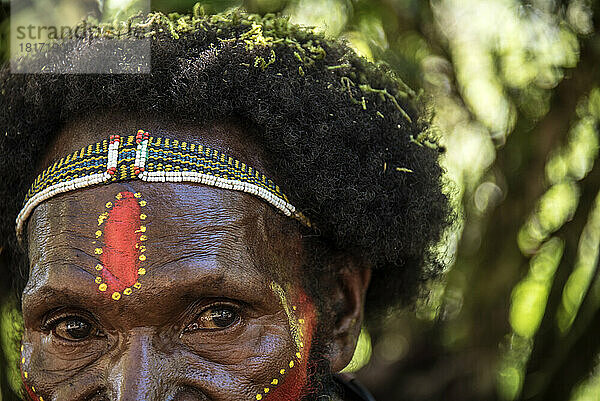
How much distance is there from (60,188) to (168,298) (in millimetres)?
485

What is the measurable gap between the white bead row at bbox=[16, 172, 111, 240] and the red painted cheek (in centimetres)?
71

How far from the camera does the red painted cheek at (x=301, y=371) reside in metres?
2.44

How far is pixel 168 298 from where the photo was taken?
230cm

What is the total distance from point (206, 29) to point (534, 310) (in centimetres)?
268

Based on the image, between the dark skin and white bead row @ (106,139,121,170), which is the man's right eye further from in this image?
white bead row @ (106,139,121,170)

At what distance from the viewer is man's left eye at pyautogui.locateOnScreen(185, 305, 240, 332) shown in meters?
2.37

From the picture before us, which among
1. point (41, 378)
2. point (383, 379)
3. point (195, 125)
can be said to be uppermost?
point (195, 125)

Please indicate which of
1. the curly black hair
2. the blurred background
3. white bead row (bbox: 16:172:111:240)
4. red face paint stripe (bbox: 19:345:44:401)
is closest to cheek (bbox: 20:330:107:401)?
red face paint stripe (bbox: 19:345:44:401)

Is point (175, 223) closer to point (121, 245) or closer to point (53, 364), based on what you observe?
point (121, 245)

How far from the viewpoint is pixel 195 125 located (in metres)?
2.46

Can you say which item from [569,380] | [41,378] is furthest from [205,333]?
[569,380]

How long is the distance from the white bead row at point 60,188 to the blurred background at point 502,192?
1.67m

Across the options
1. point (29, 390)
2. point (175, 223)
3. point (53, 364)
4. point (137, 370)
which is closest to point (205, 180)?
point (175, 223)

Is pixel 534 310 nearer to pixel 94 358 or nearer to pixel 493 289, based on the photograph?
pixel 493 289
